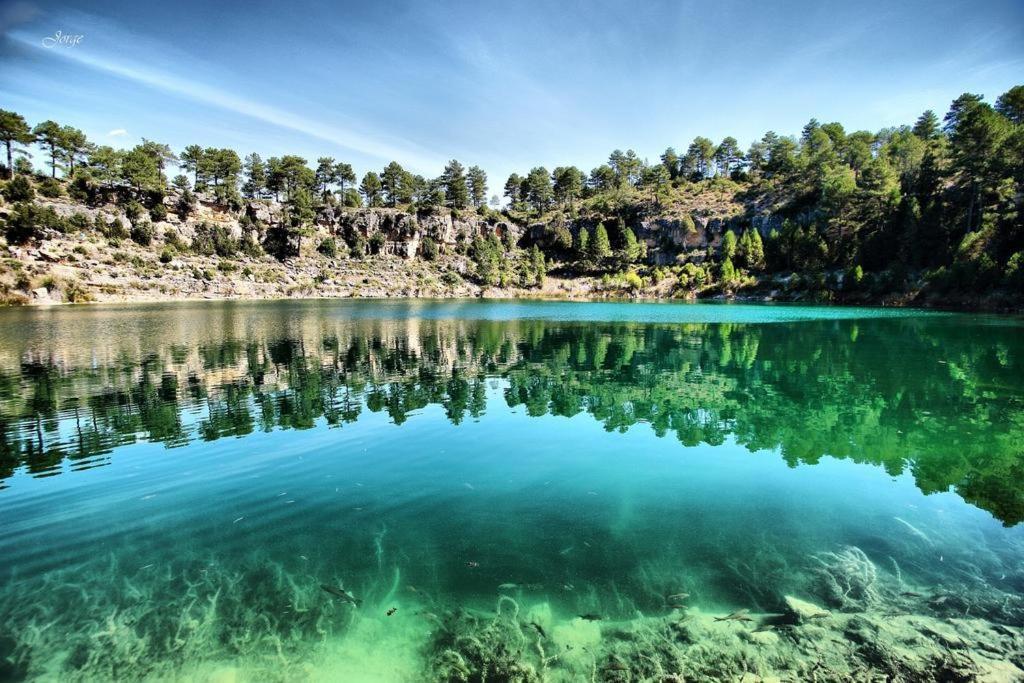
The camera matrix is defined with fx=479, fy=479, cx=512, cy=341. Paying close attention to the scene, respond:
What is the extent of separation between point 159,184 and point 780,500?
139 metres

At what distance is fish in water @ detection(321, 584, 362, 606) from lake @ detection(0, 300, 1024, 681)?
5cm

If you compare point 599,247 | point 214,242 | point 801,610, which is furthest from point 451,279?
point 801,610

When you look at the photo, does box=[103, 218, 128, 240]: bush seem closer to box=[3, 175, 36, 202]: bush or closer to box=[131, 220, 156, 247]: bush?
box=[131, 220, 156, 247]: bush

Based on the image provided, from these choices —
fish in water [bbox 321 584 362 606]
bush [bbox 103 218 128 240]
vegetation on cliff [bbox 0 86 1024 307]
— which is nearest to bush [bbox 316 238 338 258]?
vegetation on cliff [bbox 0 86 1024 307]

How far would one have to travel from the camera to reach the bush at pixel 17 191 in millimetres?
85562

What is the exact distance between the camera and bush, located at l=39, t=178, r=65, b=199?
94438 mm

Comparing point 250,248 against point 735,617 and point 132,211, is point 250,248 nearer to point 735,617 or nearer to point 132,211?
point 132,211

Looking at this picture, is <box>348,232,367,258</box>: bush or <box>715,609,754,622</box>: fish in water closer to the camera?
<box>715,609,754,622</box>: fish in water

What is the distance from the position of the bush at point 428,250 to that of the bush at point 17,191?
262 ft

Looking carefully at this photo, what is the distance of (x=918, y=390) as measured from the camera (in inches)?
752

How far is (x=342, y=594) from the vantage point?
6672 mm

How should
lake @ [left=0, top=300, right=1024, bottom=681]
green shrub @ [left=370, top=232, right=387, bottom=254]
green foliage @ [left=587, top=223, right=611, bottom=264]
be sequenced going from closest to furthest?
lake @ [left=0, top=300, right=1024, bottom=681] → green shrub @ [left=370, top=232, right=387, bottom=254] → green foliage @ [left=587, top=223, right=611, bottom=264]

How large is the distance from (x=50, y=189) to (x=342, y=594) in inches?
5100

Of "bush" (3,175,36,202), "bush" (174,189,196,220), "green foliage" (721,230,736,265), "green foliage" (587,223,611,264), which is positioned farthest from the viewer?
"green foliage" (587,223,611,264)
